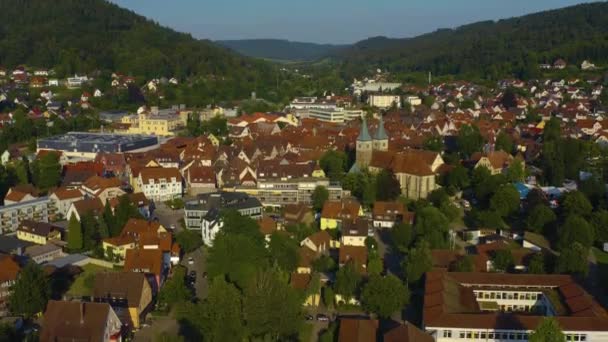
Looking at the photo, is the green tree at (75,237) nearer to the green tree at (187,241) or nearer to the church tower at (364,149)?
the green tree at (187,241)

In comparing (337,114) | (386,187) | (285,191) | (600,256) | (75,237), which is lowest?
(600,256)

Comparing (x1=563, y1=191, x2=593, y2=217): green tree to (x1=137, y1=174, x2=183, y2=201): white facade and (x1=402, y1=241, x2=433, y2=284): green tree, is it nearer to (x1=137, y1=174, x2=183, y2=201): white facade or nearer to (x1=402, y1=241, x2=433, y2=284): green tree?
(x1=402, y1=241, x2=433, y2=284): green tree

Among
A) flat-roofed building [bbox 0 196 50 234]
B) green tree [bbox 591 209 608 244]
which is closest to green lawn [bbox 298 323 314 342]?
green tree [bbox 591 209 608 244]

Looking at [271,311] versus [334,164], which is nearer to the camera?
[271,311]

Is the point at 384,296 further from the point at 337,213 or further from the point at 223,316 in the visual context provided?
the point at 337,213

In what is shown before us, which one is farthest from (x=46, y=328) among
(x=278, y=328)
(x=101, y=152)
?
(x=101, y=152)

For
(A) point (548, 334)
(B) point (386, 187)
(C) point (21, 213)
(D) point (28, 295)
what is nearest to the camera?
(A) point (548, 334)

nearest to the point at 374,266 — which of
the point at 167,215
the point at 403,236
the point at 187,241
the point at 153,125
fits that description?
the point at 403,236
